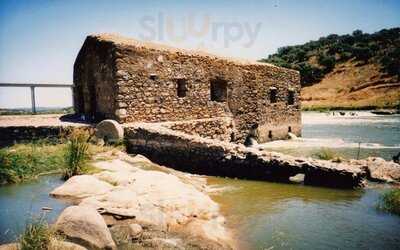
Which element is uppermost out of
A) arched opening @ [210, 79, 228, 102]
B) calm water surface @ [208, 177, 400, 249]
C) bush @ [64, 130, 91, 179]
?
arched opening @ [210, 79, 228, 102]

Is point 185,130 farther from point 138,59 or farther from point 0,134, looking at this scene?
point 0,134

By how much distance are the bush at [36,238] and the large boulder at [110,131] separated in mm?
7258

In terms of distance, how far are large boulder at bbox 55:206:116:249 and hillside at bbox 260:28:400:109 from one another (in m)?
43.8

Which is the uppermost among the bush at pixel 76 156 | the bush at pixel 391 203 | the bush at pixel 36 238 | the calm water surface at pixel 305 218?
the bush at pixel 76 156

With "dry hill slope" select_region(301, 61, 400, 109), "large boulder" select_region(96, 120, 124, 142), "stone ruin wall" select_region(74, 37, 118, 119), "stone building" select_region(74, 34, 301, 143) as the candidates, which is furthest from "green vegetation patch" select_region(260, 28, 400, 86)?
"large boulder" select_region(96, 120, 124, 142)

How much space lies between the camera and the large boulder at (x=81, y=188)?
6.96 metres

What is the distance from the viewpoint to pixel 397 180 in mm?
10008

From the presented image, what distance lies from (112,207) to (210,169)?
509 centimetres

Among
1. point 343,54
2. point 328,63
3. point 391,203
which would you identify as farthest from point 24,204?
point 343,54

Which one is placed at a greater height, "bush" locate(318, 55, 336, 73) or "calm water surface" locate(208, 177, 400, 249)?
"bush" locate(318, 55, 336, 73)

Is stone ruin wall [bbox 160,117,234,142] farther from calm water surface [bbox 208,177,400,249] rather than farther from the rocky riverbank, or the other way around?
the rocky riverbank

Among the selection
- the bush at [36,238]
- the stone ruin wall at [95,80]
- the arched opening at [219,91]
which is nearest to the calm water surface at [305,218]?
the bush at [36,238]

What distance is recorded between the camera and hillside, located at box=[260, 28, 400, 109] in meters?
47.4

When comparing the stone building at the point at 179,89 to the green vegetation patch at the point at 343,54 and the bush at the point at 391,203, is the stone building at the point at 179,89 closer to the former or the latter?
the bush at the point at 391,203
